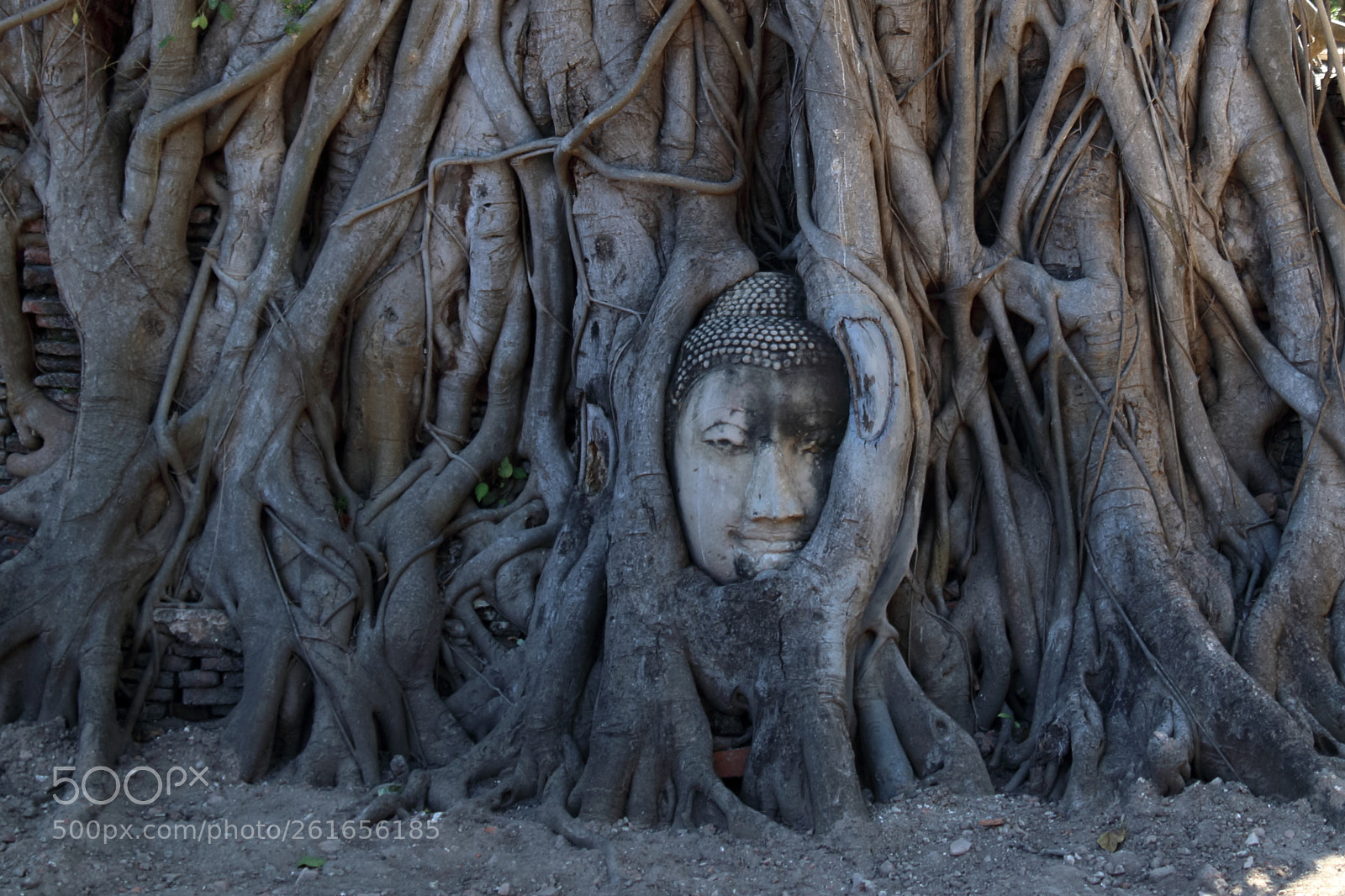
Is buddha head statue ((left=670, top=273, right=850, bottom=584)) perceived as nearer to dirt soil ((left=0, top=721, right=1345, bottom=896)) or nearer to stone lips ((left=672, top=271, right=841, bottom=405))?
stone lips ((left=672, top=271, right=841, bottom=405))

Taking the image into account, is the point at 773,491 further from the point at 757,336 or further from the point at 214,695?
the point at 214,695

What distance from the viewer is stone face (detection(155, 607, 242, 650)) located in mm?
3967

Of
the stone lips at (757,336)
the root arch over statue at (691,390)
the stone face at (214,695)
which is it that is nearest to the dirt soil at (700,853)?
the root arch over statue at (691,390)

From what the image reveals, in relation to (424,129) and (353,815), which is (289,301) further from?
(353,815)

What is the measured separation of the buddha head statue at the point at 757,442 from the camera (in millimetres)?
3570

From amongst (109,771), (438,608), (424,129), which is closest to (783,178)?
(424,129)

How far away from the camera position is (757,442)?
3602 mm

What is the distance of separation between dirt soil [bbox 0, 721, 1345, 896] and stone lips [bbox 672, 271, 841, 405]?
4.55 ft

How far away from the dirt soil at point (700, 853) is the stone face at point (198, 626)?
2.30 ft

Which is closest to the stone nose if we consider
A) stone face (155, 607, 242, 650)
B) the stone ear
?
the stone ear

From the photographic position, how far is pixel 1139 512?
3.61 meters

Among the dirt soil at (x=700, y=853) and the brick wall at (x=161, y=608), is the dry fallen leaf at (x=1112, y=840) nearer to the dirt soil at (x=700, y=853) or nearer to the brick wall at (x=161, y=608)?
the dirt soil at (x=700, y=853)

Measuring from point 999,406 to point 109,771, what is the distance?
3.20m

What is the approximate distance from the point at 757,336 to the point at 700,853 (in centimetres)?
160
